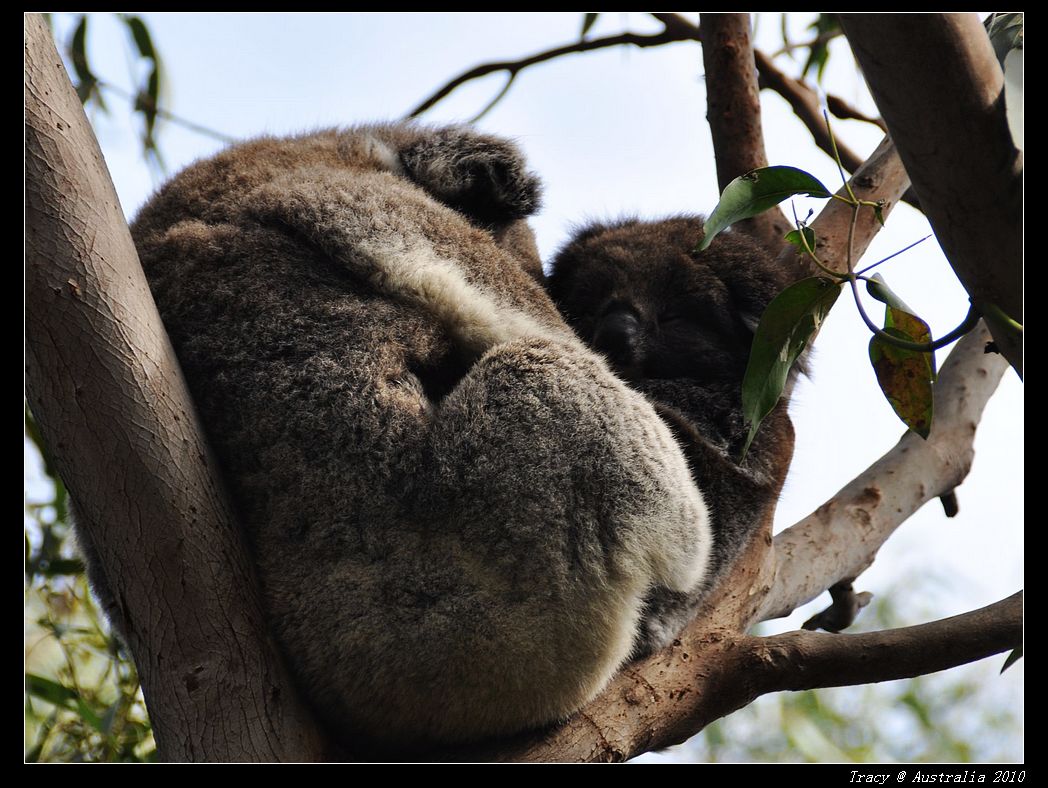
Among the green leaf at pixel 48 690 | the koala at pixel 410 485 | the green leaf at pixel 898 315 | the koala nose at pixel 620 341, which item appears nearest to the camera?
the green leaf at pixel 898 315

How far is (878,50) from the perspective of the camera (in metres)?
1.31

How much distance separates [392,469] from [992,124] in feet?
3.81

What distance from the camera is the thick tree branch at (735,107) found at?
315 cm

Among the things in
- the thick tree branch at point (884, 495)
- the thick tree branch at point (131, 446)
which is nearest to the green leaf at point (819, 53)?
the thick tree branch at point (884, 495)

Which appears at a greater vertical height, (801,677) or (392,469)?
(392,469)

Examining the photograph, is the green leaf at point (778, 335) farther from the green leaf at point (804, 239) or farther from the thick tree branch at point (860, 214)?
the thick tree branch at point (860, 214)

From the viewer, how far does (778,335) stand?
1.78 meters

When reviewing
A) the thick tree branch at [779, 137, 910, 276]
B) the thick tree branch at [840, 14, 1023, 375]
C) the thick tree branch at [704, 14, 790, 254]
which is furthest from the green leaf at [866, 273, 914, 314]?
the thick tree branch at [704, 14, 790, 254]

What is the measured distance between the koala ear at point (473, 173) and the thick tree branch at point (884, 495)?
1.24 meters

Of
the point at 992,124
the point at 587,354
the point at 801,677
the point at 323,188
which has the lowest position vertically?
the point at 801,677

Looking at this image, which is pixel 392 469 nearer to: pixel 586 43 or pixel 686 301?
pixel 686 301

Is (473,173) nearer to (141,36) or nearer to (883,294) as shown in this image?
(883,294)

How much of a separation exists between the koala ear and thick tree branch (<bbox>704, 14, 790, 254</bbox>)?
69 cm

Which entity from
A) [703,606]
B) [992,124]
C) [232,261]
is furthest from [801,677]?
[232,261]
